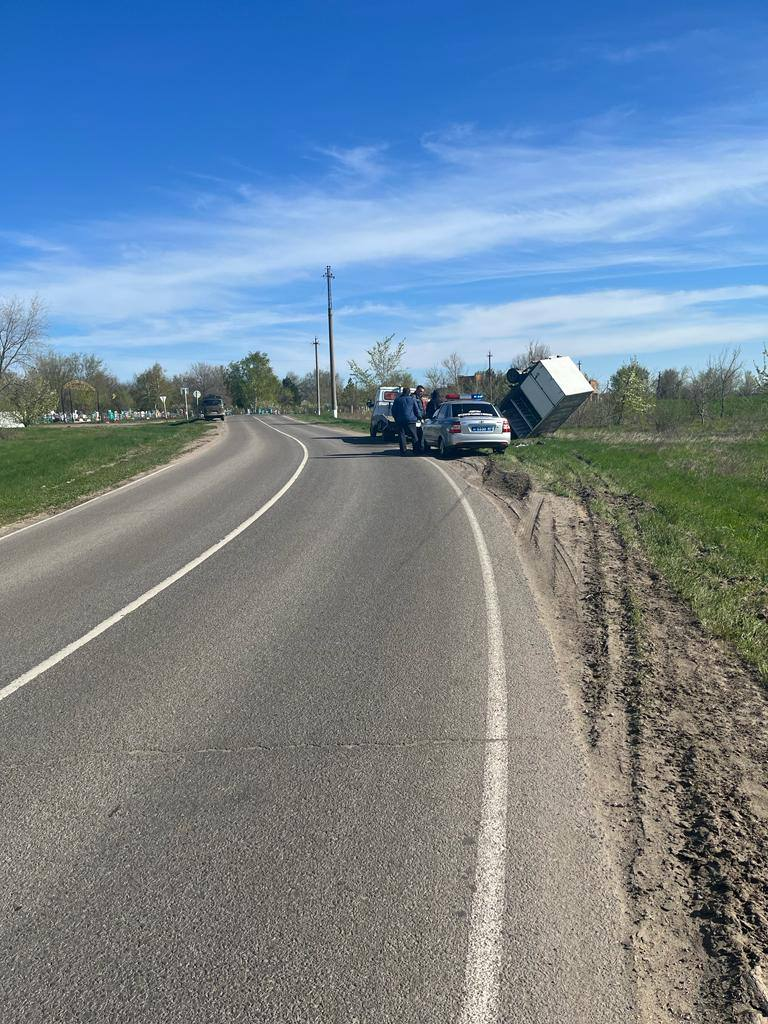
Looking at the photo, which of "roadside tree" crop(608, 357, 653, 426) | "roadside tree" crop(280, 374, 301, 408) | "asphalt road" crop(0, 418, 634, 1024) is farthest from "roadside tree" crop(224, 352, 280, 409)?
"asphalt road" crop(0, 418, 634, 1024)

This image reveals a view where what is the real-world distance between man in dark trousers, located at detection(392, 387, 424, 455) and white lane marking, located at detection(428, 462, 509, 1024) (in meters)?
17.0

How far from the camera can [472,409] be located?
22.6m

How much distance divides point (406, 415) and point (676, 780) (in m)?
18.9

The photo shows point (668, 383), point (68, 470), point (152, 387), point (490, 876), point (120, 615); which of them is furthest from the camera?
point (152, 387)

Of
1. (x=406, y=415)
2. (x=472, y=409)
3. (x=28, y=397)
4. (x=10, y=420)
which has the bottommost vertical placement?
(x=10, y=420)

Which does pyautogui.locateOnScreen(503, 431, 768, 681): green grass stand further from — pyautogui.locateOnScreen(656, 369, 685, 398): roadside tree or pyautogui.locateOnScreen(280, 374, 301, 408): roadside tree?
pyautogui.locateOnScreen(280, 374, 301, 408): roadside tree

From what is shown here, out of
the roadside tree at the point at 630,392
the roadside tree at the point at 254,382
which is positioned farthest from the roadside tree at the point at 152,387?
→ the roadside tree at the point at 630,392

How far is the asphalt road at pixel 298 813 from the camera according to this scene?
2.83 metres

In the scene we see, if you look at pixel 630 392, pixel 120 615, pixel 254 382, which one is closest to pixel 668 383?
pixel 630 392

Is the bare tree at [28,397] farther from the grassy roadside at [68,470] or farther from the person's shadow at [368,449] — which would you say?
the person's shadow at [368,449]

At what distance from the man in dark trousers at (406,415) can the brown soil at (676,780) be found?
1446 cm

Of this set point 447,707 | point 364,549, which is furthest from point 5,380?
point 447,707

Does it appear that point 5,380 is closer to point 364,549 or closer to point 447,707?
point 364,549

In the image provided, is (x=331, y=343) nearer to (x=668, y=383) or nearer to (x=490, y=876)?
(x=668, y=383)
